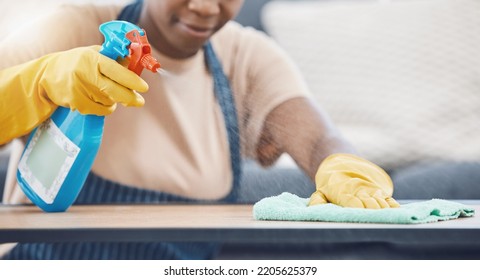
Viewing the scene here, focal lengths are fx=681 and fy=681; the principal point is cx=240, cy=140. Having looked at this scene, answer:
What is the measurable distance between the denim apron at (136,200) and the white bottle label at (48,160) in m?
0.22

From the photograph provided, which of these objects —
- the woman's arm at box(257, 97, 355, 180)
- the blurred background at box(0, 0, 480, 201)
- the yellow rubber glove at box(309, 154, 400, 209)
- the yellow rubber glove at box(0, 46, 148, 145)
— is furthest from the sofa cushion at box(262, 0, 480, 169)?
the yellow rubber glove at box(0, 46, 148, 145)

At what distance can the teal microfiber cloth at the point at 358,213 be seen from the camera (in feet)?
2.11

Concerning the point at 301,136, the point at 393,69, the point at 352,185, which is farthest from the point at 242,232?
the point at 393,69

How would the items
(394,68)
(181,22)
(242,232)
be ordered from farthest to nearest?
(394,68)
(181,22)
(242,232)

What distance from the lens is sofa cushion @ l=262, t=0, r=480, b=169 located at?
137 cm

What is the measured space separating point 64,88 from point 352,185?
35 centimetres

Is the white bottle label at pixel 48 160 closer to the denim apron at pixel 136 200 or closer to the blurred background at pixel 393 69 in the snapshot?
the denim apron at pixel 136 200

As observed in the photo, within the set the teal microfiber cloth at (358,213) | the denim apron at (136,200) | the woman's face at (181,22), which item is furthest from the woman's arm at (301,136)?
the teal microfiber cloth at (358,213)

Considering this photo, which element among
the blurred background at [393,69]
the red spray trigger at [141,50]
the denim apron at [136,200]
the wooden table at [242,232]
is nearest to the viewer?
the wooden table at [242,232]

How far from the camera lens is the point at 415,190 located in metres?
1.26

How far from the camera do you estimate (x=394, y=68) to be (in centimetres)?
141

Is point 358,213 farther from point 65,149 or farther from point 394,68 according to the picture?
point 394,68
